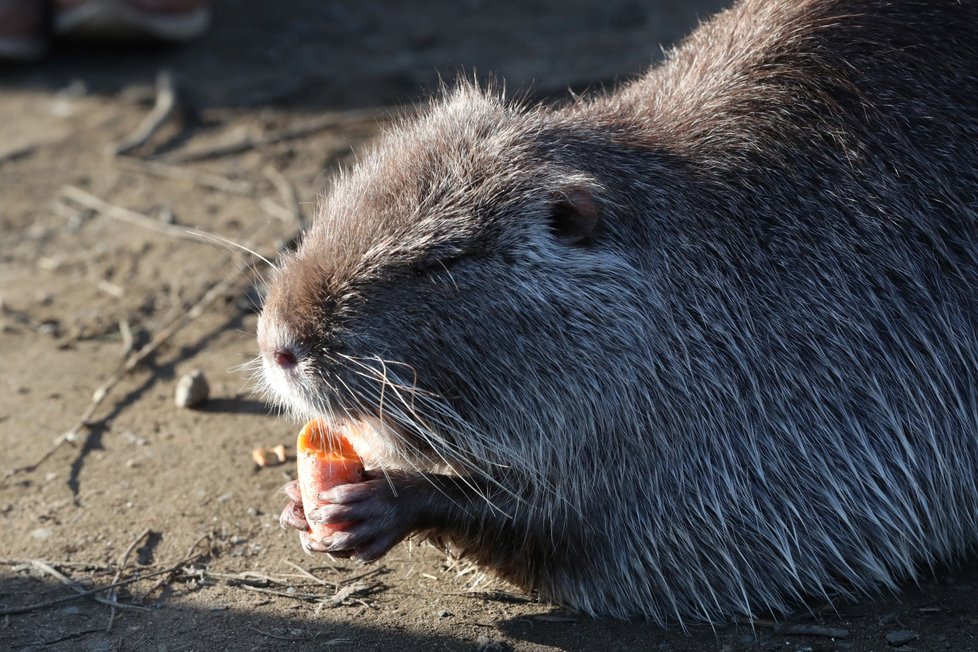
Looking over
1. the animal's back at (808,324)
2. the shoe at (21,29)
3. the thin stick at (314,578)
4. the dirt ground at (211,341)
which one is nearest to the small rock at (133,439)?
the dirt ground at (211,341)

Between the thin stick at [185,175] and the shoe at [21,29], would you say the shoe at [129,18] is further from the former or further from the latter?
the thin stick at [185,175]

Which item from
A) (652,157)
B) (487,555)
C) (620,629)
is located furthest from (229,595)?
(652,157)

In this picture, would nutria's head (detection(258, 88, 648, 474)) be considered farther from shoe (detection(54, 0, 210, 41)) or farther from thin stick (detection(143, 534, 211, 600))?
shoe (detection(54, 0, 210, 41))

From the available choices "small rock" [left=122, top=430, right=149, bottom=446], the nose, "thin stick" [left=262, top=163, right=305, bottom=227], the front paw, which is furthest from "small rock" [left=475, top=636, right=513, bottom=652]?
"thin stick" [left=262, top=163, right=305, bottom=227]

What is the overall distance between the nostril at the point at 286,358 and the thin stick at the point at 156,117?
383 cm

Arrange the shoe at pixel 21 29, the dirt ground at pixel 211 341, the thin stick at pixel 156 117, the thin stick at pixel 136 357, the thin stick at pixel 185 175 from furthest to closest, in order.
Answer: the shoe at pixel 21 29 → the thin stick at pixel 156 117 → the thin stick at pixel 185 175 → the thin stick at pixel 136 357 → the dirt ground at pixel 211 341

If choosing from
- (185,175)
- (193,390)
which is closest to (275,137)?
(185,175)

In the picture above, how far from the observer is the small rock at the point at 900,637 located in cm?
300

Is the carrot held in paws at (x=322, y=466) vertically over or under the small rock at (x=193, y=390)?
under

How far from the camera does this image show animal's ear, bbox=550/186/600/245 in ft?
9.75

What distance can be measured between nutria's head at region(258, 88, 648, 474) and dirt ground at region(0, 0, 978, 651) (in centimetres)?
62

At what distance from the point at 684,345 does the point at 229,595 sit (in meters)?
1.47

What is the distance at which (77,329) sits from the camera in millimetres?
4727

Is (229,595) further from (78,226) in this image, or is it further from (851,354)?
(78,226)
